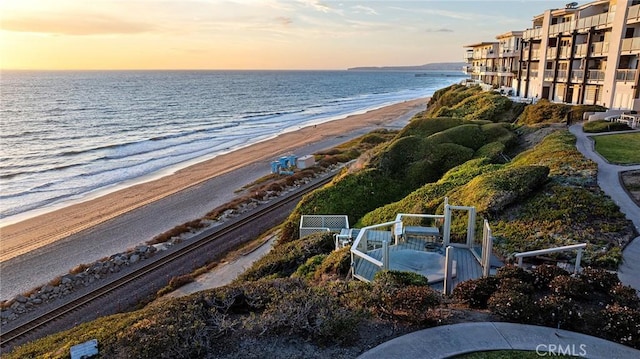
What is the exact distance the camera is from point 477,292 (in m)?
A: 8.62

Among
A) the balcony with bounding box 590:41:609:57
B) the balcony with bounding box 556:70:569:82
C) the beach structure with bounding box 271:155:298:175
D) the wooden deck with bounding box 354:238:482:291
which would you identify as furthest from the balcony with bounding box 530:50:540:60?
the wooden deck with bounding box 354:238:482:291

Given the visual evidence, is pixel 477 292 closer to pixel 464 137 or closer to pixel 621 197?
pixel 621 197

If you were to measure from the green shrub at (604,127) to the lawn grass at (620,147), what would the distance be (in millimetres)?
1516

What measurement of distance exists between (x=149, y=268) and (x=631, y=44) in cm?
3827

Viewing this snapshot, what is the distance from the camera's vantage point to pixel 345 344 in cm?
744

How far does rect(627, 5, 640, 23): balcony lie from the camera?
32.0 metres

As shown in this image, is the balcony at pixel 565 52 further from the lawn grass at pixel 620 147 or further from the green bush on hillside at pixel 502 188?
the green bush on hillside at pixel 502 188

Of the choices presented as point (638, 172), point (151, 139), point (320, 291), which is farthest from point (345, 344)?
point (151, 139)

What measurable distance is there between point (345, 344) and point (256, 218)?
2056 cm

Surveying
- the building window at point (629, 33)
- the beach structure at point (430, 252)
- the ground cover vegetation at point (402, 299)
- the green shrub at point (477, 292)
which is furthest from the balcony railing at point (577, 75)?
the green shrub at point (477, 292)

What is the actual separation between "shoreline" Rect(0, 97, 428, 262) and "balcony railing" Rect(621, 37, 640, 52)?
33.3m

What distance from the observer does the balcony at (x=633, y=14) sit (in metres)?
32.0

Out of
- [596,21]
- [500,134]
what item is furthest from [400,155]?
[596,21]

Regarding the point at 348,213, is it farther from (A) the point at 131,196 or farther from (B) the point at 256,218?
(A) the point at 131,196
